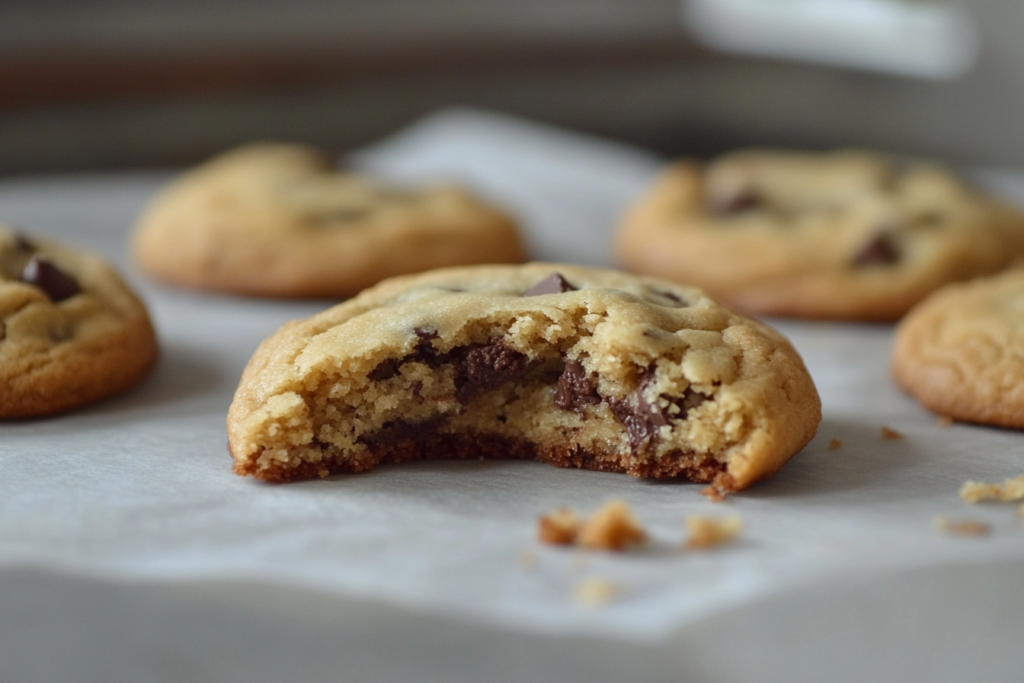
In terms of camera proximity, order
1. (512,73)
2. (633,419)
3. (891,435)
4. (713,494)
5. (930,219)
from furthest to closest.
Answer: (512,73) → (930,219) → (891,435) → (633,419) → (713,494)

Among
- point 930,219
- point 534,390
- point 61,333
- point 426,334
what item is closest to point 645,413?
point 534,390

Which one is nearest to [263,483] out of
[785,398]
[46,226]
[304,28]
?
[785,398]

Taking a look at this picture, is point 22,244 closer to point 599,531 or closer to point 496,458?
point 496,458

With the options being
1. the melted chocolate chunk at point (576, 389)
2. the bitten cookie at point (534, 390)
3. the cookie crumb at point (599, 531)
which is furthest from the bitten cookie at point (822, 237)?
the cookie crumb at point (599, 531)

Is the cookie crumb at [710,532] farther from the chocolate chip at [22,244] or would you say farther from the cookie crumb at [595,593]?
the chocolate chip at [22,244]

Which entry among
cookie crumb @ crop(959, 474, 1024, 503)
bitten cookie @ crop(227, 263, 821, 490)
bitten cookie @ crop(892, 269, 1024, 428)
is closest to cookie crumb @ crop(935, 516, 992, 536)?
cookie crumb @ crop(959, 474, 1024, 503)

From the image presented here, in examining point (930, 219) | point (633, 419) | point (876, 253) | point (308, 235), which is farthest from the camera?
point (930, 219)
